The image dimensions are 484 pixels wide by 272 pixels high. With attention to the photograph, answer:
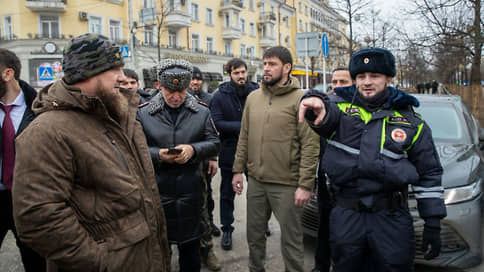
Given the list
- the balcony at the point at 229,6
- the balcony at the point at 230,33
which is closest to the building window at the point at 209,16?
the balcony at the point at 229,6

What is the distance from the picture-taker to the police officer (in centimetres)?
218

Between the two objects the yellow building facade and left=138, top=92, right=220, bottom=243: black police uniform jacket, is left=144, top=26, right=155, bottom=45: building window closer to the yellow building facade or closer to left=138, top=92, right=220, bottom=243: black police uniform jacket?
the yellow building facade

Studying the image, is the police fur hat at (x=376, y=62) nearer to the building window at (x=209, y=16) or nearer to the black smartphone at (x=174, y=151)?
the black smartphone at (x=174, y=151)

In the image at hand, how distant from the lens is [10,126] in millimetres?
2752

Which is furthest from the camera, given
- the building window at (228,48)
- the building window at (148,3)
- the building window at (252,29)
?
the building window at (252,29)

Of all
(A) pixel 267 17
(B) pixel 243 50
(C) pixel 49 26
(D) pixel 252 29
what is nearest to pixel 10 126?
(C) pixel 49 26

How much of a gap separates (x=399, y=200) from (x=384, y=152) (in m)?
0.34

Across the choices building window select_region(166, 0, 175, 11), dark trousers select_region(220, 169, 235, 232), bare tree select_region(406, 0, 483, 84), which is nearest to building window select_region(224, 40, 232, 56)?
building window select_region(166, 0, 175, 11)

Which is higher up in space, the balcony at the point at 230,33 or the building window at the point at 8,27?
the balcony at the point at 230,33

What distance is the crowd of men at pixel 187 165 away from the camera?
1567 mm

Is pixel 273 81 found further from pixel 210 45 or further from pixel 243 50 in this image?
pixel 243 50

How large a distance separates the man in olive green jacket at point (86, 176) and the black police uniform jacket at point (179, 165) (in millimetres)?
773

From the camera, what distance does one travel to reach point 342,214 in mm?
2314

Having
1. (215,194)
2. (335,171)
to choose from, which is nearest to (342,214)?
(335,171)
